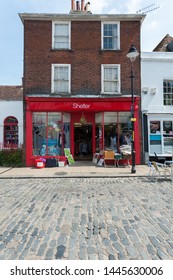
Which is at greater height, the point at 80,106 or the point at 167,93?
the point at 167,93

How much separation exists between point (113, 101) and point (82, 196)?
827 centimetres

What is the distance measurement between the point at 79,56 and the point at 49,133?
17.8 feet

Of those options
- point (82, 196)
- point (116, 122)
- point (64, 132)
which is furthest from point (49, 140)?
point (82, 196)

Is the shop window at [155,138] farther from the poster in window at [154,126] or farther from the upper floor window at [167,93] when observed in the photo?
the upper floor window at [167,93]

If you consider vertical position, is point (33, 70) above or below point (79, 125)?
above

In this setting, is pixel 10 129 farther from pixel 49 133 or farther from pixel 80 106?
pixel 80 106

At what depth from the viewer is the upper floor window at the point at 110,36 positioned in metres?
14.2

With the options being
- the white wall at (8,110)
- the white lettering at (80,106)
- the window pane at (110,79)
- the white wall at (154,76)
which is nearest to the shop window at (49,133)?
the white lettering at (80,106)

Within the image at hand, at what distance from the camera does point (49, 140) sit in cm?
1395

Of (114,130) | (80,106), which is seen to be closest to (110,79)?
(80,106)

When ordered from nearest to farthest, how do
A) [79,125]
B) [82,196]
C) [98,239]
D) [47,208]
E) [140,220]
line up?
[98,239] → [140,220] → [47,208] → [82,196] → [79,125]

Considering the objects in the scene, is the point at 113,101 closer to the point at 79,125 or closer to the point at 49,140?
the point at 79,125

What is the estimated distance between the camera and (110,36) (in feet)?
46.5

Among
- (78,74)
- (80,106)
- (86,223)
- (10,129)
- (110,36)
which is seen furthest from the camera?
(10,129)
